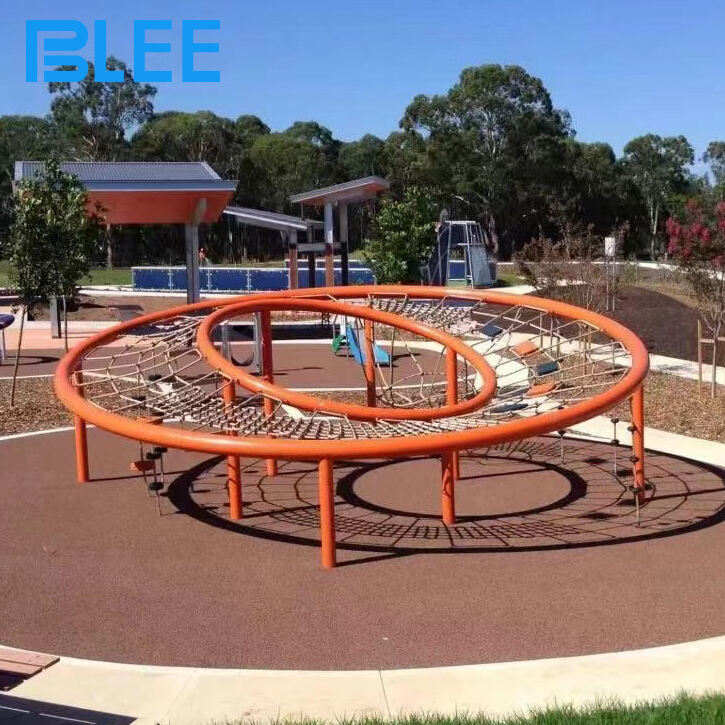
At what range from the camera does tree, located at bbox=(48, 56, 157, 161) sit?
70750 mm

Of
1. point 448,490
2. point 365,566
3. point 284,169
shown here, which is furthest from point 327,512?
point 284,169

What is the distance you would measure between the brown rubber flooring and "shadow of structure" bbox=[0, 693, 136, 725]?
0.77 metres

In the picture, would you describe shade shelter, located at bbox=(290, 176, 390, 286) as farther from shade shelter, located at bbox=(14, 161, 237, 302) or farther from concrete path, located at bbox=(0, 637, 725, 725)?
concrete path, located at bbox=(0, 637, 725, 725)

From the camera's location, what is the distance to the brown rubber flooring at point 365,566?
6508 mm

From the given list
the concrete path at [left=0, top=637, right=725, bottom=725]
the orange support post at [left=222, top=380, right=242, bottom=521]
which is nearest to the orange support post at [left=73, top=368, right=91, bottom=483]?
the orange support post at [left=222, top=380, right=242, bottom=521]

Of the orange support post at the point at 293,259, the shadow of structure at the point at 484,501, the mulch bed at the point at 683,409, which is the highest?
the orange support post at the point at 293,259

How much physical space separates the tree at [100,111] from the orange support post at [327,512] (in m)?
66.4

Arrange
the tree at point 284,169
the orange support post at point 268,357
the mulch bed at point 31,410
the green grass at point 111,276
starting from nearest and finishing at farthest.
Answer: the orange support post at point 268,357
the mulch bed at point 31,410
the green grass at point 111,276
the tree at point 284,169

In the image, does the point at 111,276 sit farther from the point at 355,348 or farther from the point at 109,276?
the point at 355,348

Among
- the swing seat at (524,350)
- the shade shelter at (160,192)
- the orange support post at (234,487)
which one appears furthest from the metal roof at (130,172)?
the orange support post at (234,487)

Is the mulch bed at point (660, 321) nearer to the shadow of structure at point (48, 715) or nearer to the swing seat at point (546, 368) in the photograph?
the swing seat at point (546, 368)

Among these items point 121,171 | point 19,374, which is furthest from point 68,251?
point 121,171

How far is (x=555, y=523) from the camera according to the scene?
9.15m

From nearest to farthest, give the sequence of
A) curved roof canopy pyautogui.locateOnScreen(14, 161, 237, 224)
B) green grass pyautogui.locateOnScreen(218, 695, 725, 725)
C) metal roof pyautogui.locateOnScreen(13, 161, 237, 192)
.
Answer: green grass pyautogui.locateOnScreen(218, 695, 725, 725) → metal roof pyautogui.locateOnScreen(13, 161, 237, 192) → curved roof canopy pyautogui.locateOnScreen(14, 161, 237, 224)
